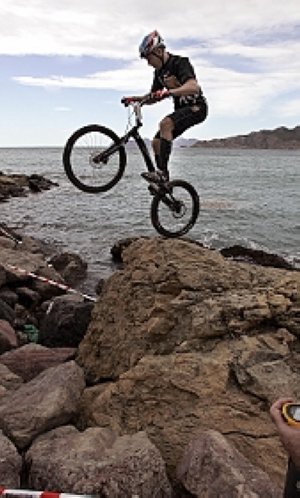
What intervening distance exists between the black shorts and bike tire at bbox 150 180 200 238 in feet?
2.79

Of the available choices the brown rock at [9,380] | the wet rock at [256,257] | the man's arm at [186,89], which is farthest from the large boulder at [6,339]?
the wet rock at [256,257]

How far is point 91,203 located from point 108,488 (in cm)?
3828

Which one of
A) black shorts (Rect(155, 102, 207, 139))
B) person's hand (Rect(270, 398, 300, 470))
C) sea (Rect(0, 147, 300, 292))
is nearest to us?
person's hand (Rect(270, 398, 300, 470))

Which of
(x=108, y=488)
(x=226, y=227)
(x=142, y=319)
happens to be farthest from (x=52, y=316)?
(x=226, y=227)

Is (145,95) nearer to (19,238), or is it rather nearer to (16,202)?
(19,238)

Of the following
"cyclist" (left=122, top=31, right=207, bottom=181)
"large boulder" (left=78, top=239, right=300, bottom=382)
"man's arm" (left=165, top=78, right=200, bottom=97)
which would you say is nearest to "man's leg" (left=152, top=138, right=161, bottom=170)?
"cyclist" (left=122, top=31, right=207, bottom=181)

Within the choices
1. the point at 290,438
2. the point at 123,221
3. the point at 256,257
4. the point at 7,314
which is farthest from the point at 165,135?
the point at 123,221

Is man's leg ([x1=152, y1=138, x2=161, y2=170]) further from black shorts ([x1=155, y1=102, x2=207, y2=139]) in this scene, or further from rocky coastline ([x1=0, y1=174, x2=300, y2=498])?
rocky coastline ([x1=0, y1=174, x2=300, y2=498])

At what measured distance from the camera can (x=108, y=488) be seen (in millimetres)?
5180

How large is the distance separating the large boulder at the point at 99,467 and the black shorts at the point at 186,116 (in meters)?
4.62

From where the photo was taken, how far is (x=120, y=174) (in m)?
9.08

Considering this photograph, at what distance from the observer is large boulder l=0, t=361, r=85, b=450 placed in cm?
613

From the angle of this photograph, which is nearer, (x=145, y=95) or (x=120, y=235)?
(x=145, y=95)

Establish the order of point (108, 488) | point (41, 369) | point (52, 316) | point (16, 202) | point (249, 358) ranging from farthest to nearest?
point (16, 202)
point (52, 316)
point (41, 369)
point (249, 358)
point (108, 488)
